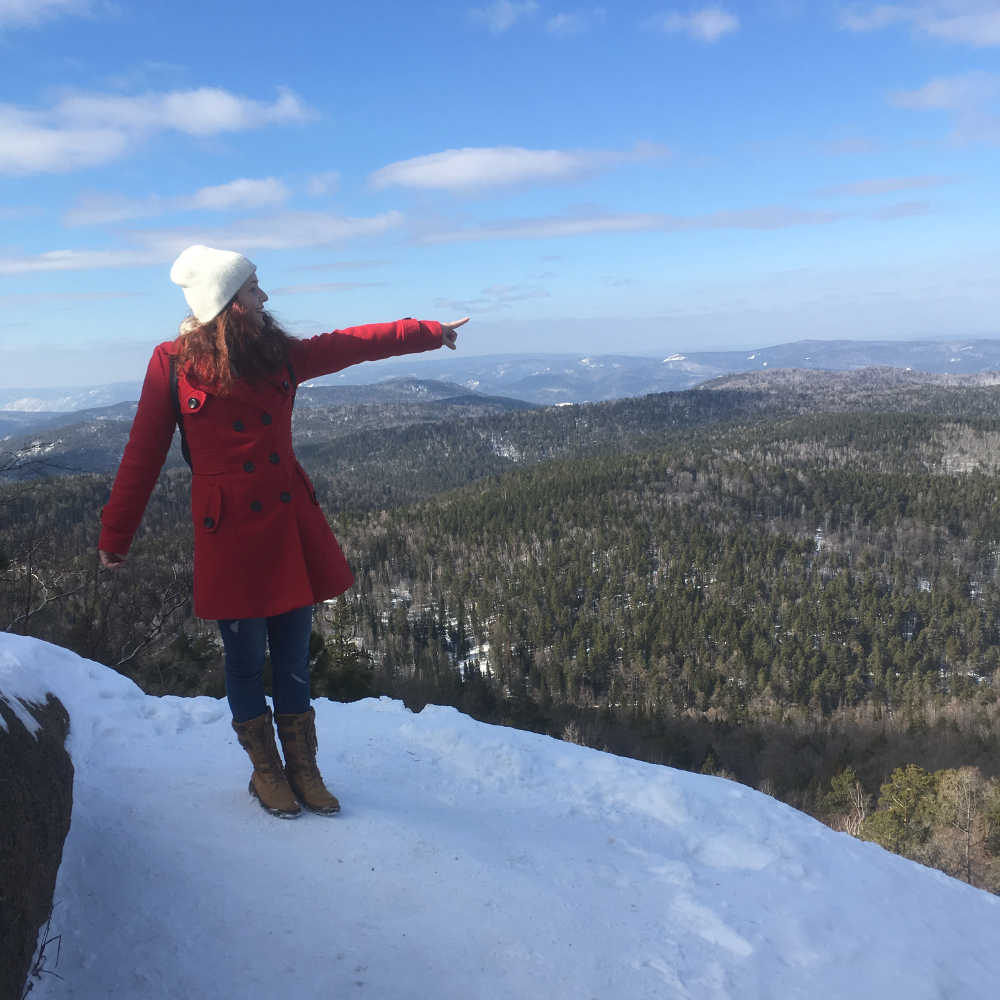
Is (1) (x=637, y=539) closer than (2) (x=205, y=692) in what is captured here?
No

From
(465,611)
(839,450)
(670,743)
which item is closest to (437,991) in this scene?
(670,743)

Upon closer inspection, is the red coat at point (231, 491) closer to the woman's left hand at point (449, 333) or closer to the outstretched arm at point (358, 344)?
the outstretched arm at point (358, 344)

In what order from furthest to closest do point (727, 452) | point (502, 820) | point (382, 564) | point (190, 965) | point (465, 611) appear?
point (727, 452) → point (382, 564) → point (465, 611) → point (502, 820) → point (190, 965)

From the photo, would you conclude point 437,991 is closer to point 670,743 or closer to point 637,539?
point 670,743

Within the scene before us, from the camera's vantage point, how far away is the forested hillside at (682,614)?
37.6m

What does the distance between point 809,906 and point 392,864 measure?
2503mm

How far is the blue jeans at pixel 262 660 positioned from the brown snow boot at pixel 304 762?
8 centimetres

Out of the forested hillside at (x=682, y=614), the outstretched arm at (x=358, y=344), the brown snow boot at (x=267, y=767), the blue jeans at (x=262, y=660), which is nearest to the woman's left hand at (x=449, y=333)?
the outstretched arm at (x=358, y=344)

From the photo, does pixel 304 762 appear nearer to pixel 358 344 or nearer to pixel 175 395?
pixel 175 395

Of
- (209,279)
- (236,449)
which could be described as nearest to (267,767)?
(236,449)

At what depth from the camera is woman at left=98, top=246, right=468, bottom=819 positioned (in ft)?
11.6

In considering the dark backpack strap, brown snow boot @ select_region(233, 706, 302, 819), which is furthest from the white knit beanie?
brown snow boot @ select_region(233, 706, 302, 819)

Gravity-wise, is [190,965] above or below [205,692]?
Result: above

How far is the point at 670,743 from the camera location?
59062 millimetres
